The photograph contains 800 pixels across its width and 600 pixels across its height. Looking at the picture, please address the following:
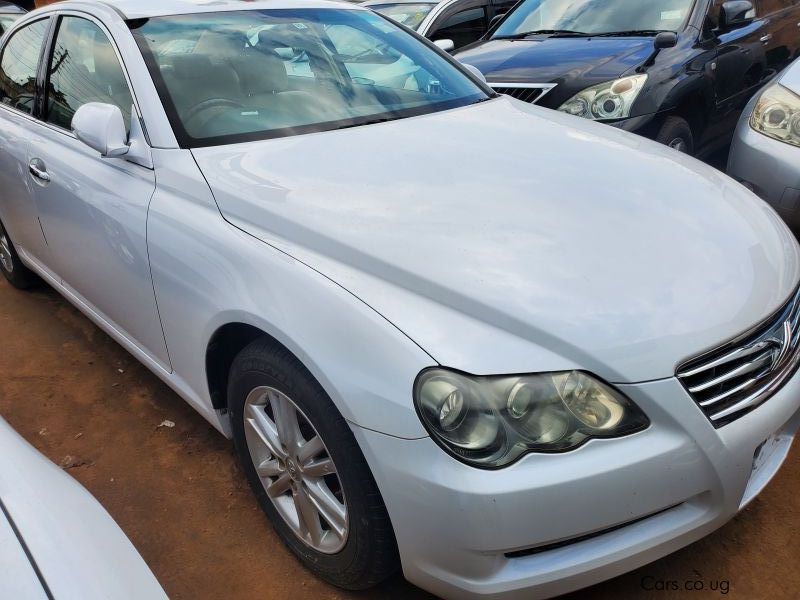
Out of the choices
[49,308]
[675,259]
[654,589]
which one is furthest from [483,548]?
[49,308]

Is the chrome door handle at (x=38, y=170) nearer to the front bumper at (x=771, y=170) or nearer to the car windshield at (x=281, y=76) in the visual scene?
the car windshield at (x=281, y=76)

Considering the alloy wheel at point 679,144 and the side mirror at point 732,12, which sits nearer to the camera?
the alloy wheel at point 679,144

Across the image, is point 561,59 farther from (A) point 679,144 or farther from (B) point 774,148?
(B) point 774,148

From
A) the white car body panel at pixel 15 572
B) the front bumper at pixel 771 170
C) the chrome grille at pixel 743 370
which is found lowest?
the front bumper at pixel 771 170

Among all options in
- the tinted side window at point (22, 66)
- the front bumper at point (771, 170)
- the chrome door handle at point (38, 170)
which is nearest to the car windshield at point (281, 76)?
the chrome door handle at point (38, 170)

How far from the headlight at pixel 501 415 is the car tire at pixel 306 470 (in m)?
0.27

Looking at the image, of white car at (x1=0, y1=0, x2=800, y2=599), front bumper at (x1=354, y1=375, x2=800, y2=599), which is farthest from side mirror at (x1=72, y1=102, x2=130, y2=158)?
front bumper at (x1=354, y1=375, x2=800, y2=599)

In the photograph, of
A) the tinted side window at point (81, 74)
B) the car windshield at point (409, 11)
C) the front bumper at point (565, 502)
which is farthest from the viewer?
the car windshield at point (409, 11)

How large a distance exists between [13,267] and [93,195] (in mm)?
1908

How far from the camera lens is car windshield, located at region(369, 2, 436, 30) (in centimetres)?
661

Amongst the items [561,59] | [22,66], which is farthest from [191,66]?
[561,59]

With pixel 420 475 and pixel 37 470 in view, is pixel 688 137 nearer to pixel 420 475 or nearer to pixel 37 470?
pixel 420 475

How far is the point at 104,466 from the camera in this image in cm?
265

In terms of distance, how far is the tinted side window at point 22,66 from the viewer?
10.8 ft
